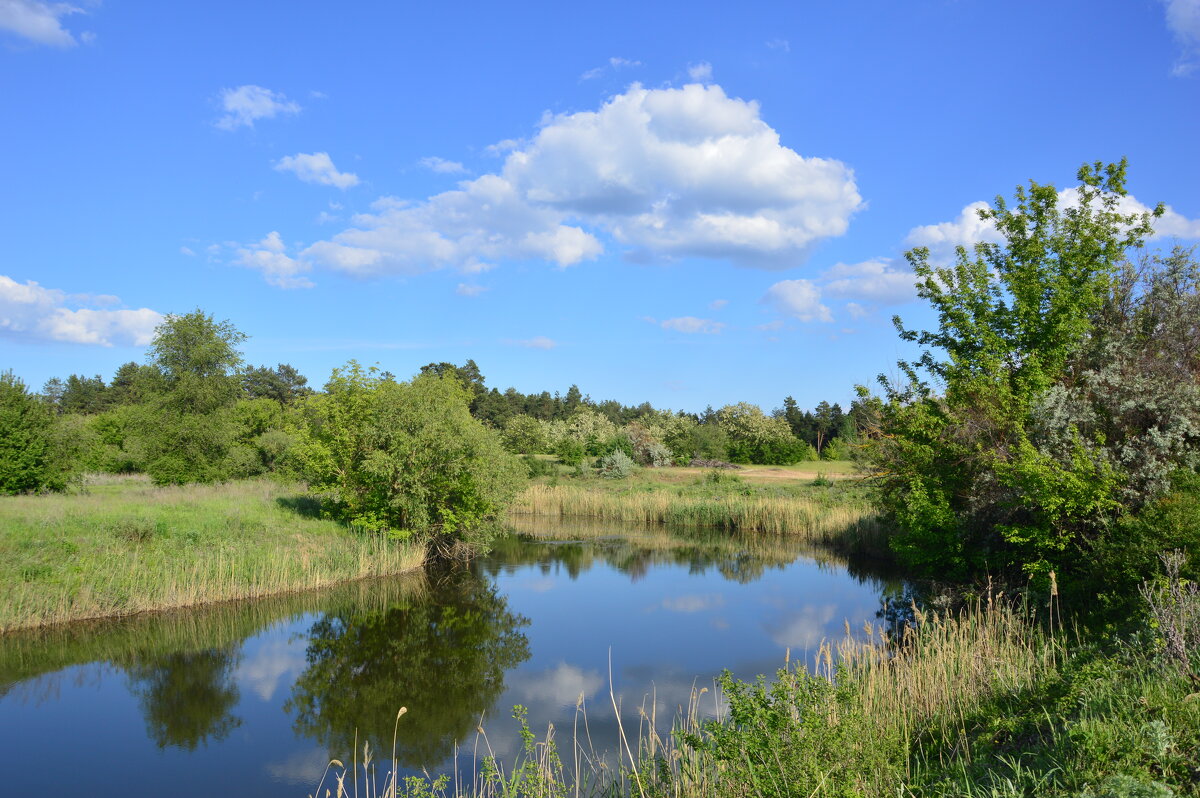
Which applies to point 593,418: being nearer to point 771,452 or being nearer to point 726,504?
point 771,452

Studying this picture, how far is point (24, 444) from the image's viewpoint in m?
20.5

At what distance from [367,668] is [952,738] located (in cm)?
938

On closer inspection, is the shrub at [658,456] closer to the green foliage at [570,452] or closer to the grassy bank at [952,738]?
the green foliage at [570,452]

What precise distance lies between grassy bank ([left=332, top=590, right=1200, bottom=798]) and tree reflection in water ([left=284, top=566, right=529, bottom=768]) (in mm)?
Answer: 2178

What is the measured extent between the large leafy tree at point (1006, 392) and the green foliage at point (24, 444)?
23268 mm

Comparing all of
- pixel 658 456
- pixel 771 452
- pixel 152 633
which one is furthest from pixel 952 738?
pixel 771 452

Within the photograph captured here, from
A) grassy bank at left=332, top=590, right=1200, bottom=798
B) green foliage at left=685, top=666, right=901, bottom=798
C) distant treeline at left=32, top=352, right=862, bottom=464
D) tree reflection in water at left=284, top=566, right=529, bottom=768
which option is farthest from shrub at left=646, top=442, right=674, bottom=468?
green foliage at left=685, top=666, right=901, bottom=798

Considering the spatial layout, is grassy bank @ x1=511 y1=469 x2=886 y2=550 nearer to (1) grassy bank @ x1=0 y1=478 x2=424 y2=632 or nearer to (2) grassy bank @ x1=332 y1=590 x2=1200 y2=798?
(1) grassy bank @ x1=0 y1=478 x2=424 y2=632

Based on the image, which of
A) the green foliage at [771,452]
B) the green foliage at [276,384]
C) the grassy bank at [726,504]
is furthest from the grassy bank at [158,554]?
the green foliage at [276,384]

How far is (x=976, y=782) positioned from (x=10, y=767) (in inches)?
397

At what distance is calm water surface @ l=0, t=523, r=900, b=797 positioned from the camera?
870cm

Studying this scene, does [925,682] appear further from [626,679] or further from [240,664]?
[240,664]

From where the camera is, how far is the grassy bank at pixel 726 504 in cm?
2594

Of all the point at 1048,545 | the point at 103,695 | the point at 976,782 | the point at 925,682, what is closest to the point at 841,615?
the point at 1048,545
